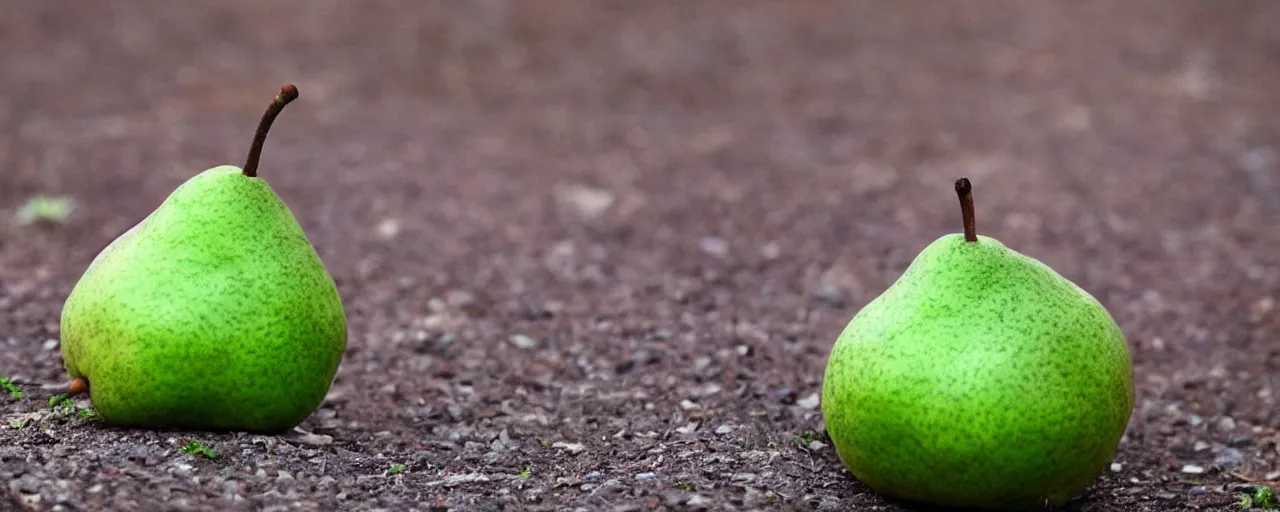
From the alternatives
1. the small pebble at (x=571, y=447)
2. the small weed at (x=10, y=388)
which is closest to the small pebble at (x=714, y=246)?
the small pebble at (x=571, y=447)

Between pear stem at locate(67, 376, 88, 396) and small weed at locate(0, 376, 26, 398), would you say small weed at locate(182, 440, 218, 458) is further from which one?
small weed at locate(0, 376, 26, 398)

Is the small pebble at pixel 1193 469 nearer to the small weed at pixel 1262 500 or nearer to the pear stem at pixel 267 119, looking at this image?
the small weed at pixel 1262 500

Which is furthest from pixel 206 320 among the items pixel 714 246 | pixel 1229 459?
pixel 714 246

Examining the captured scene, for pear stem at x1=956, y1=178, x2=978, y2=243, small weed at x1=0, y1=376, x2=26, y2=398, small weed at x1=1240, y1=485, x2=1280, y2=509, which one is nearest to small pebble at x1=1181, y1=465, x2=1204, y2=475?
small weed at x1=1240, y1=485, x2=1280, y2=509

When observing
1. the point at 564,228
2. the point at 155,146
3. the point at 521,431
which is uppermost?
the point at 155,146

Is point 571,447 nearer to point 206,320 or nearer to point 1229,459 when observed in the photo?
point 206,320

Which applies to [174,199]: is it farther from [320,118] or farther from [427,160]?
[320,118]

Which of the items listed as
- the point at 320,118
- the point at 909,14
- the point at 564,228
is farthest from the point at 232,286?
the point at 909,14
